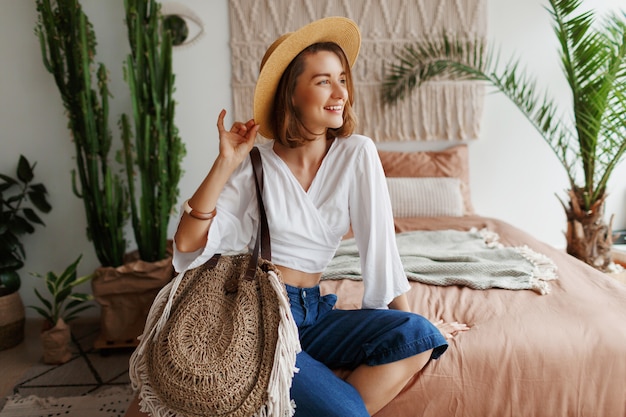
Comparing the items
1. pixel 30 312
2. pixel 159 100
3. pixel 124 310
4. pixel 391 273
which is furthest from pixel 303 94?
pixel 30 312

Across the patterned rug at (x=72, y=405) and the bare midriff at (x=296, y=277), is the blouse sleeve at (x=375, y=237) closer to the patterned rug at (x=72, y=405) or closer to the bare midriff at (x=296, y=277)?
the bare midriff at (x=296, y=277)

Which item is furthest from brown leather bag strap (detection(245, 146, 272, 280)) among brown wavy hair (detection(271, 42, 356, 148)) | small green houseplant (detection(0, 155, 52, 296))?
small green houseplant (detection(0, 155, 52, 296))

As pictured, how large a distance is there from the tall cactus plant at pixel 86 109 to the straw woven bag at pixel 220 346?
1.53 metres

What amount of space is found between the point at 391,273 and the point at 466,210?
1.95 metres

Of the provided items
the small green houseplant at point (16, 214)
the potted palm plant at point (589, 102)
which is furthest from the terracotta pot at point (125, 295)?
the potted palm plant at point (589, 102)

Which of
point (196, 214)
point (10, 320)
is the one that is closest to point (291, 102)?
point (196, 214)

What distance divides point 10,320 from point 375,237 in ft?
7.58

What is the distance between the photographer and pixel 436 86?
10.6ft

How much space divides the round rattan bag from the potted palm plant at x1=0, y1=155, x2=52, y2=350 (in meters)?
1.96

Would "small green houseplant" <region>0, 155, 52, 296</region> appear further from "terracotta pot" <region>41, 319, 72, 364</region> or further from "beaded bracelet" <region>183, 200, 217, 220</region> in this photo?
"beaded bracelet" <region>183, 200, 217, 220</region>

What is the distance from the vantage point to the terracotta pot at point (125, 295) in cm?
247

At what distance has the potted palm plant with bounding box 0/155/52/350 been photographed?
8.49 feet

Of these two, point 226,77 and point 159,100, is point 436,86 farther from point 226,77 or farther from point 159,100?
point 159,100

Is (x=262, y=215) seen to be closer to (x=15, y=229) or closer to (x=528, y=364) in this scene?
(x=528, y=364)
